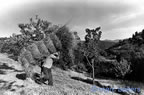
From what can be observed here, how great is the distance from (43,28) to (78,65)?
393 inches

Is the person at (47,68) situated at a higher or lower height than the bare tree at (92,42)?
lower

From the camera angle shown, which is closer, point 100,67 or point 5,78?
point 5,78

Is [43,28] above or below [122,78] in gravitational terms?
above

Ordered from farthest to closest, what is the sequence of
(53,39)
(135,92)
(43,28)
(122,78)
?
(122,78) < (43,28) < (135,92) < (53,39)

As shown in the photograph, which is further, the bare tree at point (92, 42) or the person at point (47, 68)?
the bare tree at point (92, 42)

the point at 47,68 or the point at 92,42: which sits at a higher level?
the point at 92,42

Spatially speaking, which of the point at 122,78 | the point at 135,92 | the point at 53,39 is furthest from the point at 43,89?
the point at 122,78

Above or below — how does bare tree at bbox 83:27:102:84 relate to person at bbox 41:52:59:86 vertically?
above

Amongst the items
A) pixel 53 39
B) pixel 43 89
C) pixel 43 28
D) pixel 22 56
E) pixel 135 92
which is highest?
pixel 43 28

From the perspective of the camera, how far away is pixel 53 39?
9914 mm

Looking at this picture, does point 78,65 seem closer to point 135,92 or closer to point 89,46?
point 89,46

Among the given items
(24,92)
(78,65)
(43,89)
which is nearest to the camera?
(24,92)

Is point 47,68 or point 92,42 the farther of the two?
point 92,42

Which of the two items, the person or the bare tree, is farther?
the bare tree
